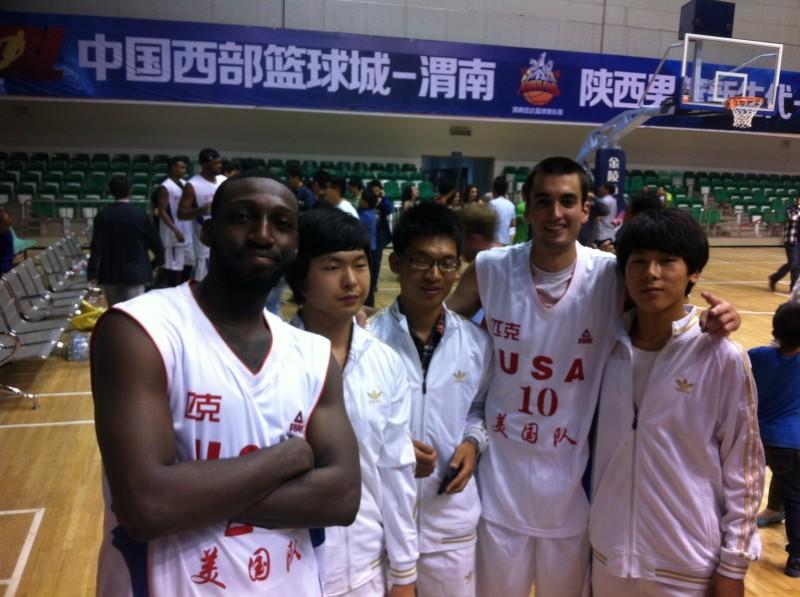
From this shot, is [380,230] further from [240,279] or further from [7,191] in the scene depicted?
[7,191]

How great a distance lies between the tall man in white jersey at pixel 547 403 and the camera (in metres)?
2.00

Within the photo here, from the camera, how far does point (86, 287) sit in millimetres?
8102

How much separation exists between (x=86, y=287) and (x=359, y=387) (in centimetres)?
737

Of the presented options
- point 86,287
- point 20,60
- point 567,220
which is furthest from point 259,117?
point 567,220

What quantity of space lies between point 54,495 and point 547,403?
10.1 ft

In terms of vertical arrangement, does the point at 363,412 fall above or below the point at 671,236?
below

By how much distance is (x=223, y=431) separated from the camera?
1158mm

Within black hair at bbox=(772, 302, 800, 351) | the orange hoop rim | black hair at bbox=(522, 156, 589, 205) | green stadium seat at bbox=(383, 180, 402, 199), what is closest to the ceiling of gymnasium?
green stadium seat at bbox=(383, 180, 402, 199)

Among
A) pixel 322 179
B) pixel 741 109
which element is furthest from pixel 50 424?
pixel 741 109

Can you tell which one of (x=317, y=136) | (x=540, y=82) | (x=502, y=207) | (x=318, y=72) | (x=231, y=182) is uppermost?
(x=540, y=82)

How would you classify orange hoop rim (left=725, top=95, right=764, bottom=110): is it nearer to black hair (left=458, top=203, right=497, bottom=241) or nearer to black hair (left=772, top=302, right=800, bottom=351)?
black hair (left=458, top=203, right=497, bottom=241)

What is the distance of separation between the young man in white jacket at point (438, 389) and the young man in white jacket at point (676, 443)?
15.2 inches

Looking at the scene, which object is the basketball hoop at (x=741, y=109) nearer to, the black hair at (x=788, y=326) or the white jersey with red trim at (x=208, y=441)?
the black hair at (x=788, y=326)

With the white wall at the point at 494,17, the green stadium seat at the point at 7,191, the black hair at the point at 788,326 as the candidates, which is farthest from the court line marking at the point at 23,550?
the white wall at the point at 494,17
